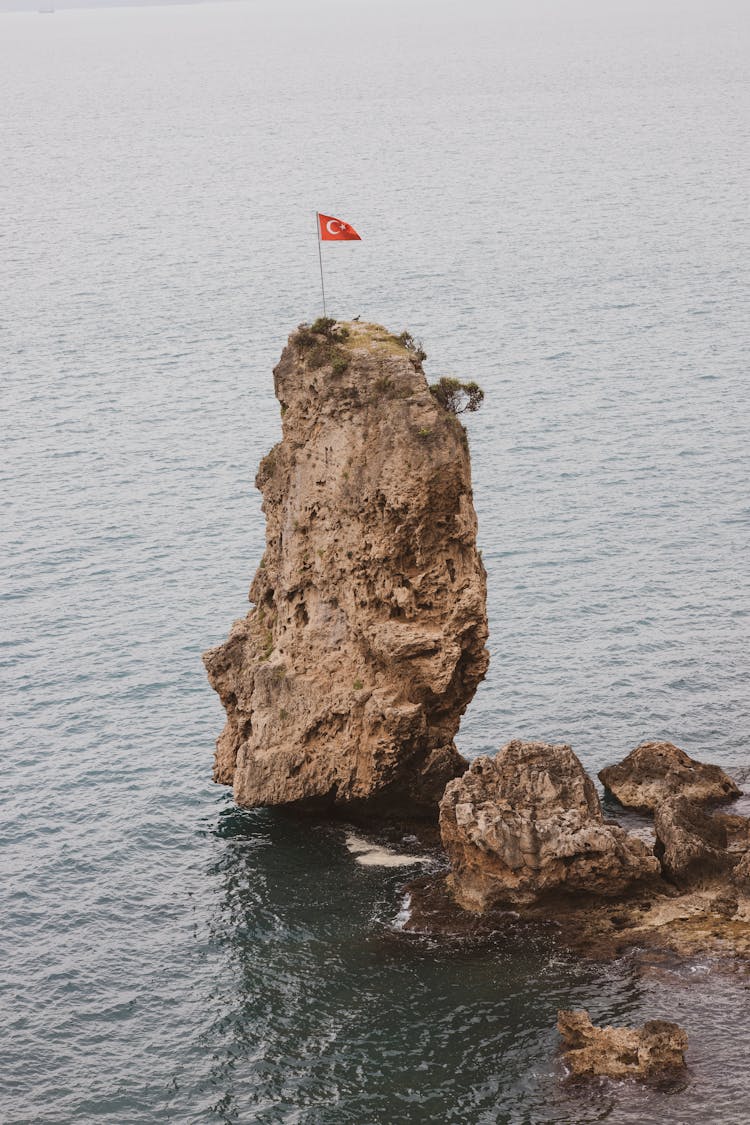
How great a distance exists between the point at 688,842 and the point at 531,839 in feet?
17.7

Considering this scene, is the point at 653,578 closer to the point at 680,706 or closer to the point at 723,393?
the point at 680,706

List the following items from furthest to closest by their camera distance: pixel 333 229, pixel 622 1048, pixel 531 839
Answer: pixel 333 229 → pixel 531 839 → pixel 622 1048

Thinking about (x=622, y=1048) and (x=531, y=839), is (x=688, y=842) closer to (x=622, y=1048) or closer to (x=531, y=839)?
(x=531, y=839)

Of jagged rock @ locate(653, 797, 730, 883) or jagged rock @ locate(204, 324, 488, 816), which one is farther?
jagged rock @ locate(204, 324, 488, 816)

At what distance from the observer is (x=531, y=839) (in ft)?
172

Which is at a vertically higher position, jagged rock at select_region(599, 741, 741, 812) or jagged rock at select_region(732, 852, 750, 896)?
jagged rock at select_region(599, 741, 741, 812)

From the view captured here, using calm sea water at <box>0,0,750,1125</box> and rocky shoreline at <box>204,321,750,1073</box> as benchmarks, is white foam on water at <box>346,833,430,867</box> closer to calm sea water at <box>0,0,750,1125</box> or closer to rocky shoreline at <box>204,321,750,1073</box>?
calm sea water at <box>0,0,750,1125</box>

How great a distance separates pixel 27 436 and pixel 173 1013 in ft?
221

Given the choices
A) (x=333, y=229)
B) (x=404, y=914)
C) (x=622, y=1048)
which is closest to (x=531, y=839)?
(x=404, y=914)

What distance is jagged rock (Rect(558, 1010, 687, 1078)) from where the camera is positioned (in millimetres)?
43531

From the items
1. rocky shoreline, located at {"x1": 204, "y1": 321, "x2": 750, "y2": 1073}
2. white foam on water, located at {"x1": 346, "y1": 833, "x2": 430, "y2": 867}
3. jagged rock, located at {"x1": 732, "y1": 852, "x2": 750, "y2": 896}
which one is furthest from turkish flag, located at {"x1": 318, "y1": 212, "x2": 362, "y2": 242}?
jagged rock, located at {"x1": 732, "y1": 852, "x2": 750, "y2": 896}

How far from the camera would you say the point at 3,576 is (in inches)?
3452

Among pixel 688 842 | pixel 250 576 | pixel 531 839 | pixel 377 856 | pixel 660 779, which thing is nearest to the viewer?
pixel 531 839

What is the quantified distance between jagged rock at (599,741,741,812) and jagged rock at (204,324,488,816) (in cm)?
630
